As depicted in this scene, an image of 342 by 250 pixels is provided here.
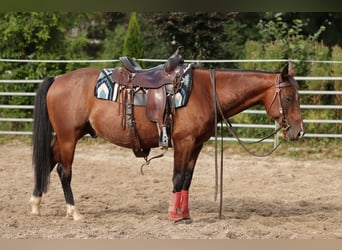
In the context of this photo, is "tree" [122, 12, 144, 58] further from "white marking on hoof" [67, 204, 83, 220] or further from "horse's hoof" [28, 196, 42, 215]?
"white marking on hoof" [67, 204, 83, 220]

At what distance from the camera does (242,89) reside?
423 centimetres

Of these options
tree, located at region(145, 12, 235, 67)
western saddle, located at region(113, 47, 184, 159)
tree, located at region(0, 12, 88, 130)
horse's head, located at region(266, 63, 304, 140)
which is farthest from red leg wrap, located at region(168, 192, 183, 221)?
tree, located at region(145, 12, 235, 67)

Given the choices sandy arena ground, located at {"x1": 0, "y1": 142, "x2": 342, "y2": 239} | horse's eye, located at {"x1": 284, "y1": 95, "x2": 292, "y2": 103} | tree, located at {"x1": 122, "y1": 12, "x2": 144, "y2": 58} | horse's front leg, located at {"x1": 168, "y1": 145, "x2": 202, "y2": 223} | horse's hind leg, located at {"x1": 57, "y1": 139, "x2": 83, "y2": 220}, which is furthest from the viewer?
tree, located at {"x1": 122, "y1": 12, "x2": 144, "y2": 58}

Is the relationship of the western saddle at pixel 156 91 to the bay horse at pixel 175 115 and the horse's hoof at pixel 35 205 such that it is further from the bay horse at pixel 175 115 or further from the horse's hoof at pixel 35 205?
the horse's hoof at pixel 35 205

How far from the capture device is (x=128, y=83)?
4258 millimetres

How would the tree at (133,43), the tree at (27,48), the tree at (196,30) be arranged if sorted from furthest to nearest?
1. the tree at (196,30)
2. the tree at (133,43)
3. the tree at (27,48)

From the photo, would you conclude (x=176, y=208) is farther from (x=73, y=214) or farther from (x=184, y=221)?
(x=73, y=214)

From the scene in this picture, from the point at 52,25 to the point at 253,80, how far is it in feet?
23.9

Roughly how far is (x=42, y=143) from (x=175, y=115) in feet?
4.23

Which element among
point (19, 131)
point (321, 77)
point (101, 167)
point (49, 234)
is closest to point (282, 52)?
point (321, 77)

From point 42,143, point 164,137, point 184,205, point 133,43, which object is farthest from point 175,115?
point 133,43

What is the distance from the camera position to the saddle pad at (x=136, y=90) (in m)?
4.16

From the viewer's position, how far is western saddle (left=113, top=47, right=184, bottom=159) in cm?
412

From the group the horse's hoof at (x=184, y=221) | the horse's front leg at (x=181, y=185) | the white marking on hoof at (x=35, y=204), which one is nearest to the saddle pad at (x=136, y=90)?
the horse's front leg at (x=181, y=185)
